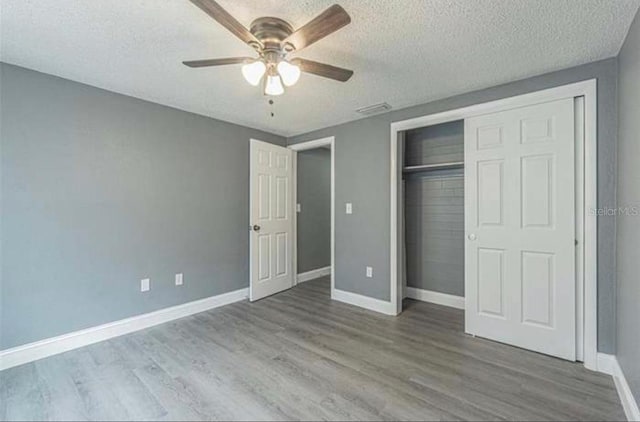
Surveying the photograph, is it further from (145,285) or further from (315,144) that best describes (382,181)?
(145,285)

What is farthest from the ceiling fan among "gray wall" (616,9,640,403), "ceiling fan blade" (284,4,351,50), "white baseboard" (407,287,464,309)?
"white baseboard" (407,287,464,309)

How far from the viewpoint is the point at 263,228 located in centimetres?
402

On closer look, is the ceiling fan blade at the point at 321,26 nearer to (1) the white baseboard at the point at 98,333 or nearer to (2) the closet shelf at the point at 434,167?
(2) the closet shelf at the point at 434,167

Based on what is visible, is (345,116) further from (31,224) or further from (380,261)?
(31,224)

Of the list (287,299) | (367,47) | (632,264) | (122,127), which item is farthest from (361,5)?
(287,299)

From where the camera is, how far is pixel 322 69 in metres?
1.90

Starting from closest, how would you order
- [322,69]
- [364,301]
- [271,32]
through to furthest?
1. [271,32]
2. [322,69]
3. [364,301]

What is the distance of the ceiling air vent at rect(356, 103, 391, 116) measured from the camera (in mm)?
3228

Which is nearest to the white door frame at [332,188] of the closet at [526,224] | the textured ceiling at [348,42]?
the textured ceiling at [348,42]

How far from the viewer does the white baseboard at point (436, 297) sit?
3.64 meters

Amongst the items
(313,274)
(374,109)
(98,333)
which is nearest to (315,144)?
(374,109)

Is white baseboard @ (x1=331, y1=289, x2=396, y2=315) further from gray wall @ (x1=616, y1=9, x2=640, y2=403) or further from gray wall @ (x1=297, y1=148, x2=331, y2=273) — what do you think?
gray wall @ (x1=616, y1=9, x2=640, y2=403)

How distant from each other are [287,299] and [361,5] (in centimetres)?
334

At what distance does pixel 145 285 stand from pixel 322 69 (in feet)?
9.05
